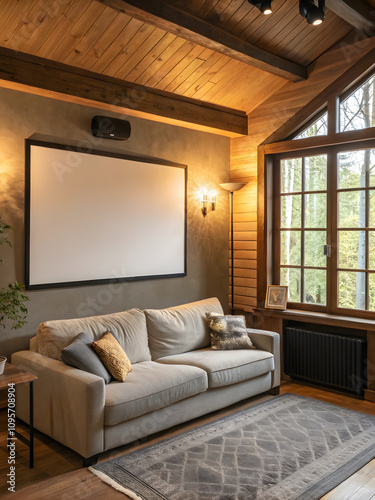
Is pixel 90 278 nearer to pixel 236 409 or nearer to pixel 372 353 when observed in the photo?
pixel 236 409

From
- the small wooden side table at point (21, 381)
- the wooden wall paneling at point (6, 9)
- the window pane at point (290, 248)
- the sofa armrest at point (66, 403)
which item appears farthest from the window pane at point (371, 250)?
the wooden wall paneling at point (6, 9)

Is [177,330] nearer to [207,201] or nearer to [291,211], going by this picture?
[207,201]

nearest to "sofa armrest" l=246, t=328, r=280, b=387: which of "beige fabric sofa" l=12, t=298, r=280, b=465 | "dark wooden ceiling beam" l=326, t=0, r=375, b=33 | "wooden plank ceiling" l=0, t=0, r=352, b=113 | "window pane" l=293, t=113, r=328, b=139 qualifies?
"beige fabric sofa" l=12, t=298, r=280, b=465

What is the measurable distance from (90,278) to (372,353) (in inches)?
103

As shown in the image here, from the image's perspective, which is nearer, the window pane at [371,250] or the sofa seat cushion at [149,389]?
the sofa seat cushion at [149,389]

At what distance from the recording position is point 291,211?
498cm

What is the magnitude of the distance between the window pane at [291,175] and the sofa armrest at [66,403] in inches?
119

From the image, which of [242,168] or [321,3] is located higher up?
[321,3]

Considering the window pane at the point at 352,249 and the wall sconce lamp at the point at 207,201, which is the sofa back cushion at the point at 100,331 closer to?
the wall sconce lamp at the point at 207,201

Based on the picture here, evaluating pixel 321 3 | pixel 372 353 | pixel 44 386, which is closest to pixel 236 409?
pixel 372 353

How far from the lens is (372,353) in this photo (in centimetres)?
414

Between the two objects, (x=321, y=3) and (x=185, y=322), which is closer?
(x=321, y=3)

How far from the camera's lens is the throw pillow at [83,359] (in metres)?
3.17

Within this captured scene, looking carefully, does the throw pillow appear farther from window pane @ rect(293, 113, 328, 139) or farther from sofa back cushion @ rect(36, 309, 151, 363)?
window pane @ rect(293, 113, 328, 139)
